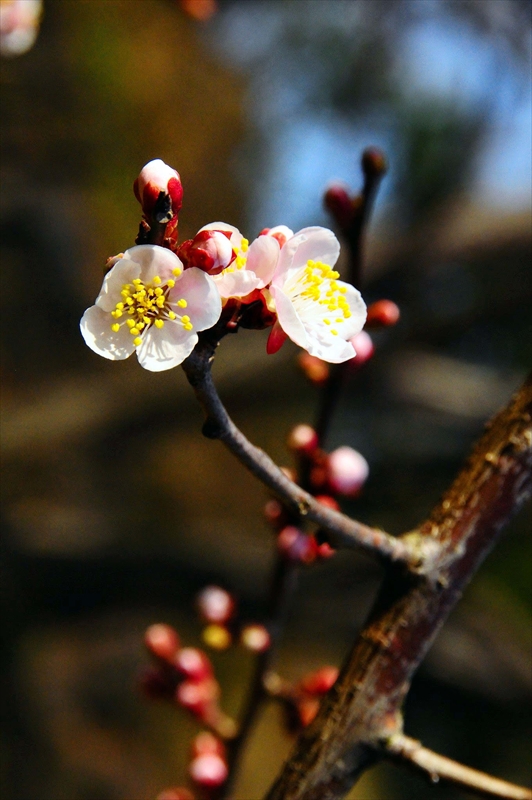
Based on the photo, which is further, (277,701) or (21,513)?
(21,513)

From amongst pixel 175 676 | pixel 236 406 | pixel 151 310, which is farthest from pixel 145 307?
pixel 236 406

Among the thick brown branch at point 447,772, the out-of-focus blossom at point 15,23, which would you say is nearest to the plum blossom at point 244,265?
the thick brown branch at point 447,772

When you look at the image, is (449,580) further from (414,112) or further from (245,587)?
(414,112)

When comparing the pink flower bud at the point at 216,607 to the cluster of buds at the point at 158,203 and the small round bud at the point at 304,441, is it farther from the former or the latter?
the cluster of buds at the point at 158,203

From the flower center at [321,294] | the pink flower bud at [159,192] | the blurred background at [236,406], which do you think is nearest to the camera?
the pink flower bud at [159,192]

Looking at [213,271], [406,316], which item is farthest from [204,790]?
[406,316]

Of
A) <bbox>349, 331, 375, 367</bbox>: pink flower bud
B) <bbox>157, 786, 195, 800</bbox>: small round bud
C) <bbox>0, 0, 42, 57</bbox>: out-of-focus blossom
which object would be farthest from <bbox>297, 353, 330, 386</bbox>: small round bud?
<bbox>0, 0, 42, 57</bbox>: out-of-focus blossom

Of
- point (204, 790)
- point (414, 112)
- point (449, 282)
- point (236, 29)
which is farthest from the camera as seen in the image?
point (236, 29)
